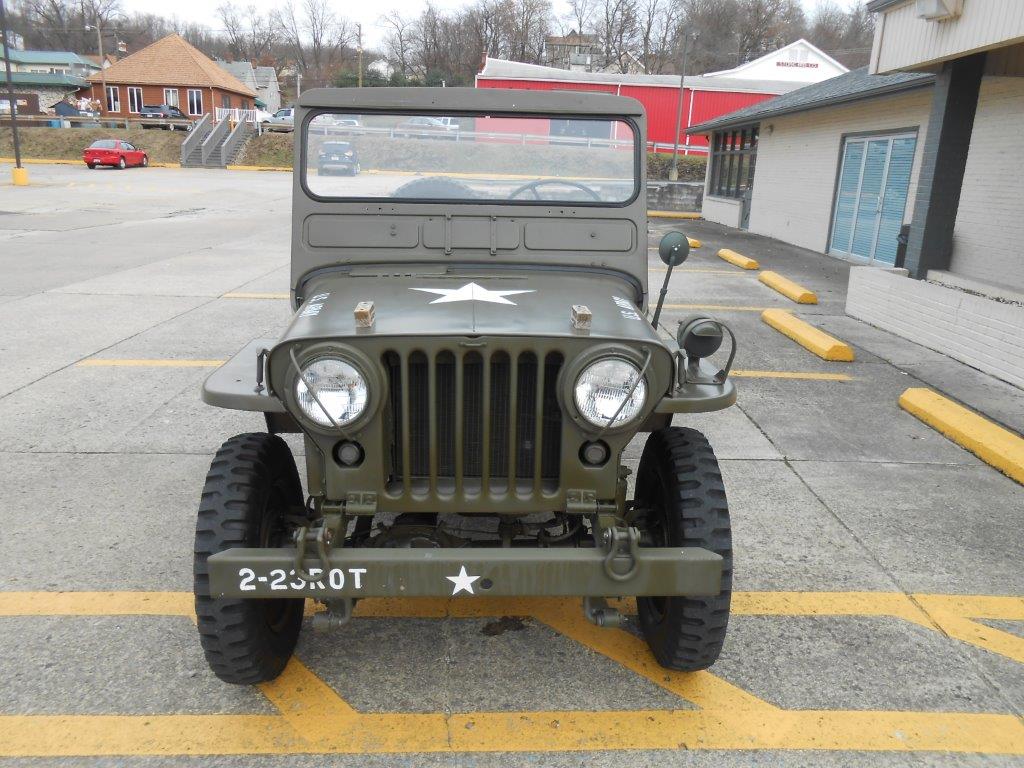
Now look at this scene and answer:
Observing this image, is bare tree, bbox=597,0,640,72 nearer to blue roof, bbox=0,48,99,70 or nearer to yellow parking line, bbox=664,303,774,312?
blue roof, bbox=0,48,99,70

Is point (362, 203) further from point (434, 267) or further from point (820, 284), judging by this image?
point (820, 284)

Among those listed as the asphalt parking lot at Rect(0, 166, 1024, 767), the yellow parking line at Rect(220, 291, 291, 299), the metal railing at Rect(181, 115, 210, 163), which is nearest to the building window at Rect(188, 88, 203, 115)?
the metal railing at Rect(181, 115, 210, 163)

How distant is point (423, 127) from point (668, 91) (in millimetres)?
37589

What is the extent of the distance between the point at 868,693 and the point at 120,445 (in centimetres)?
426

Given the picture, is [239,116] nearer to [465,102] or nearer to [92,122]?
[92,122]

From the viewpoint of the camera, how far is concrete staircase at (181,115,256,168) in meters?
39.3

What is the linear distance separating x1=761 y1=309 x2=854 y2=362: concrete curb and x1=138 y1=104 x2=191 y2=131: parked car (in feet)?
145

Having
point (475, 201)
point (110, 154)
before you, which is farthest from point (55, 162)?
point (475, 201)

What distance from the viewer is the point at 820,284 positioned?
11797 millimetres

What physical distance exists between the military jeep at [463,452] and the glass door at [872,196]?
35.6 ft

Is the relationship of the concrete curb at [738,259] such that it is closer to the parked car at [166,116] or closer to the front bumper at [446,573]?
the front bumper at [446,573]

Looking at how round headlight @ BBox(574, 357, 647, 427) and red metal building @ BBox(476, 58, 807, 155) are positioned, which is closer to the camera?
round headlight @ BBox(574, 357, 647, 427)

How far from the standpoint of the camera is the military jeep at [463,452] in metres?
2.31

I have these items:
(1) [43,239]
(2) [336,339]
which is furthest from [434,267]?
(1) [43,239]
